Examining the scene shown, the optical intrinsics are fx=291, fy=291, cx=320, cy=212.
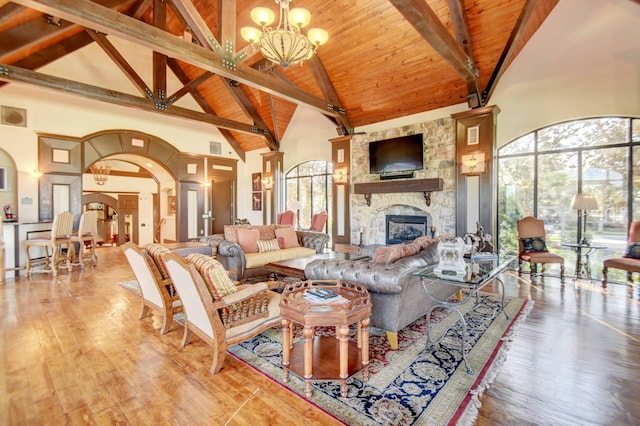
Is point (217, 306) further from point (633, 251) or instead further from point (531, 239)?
point (633, 251)

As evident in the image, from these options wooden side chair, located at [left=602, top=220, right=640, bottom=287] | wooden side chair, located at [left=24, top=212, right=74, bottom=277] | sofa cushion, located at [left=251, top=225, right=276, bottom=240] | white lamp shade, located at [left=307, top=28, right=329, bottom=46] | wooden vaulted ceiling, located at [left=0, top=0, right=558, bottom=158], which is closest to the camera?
white lamp shade, located at [left=307, top=28, right=329, bottom=46]

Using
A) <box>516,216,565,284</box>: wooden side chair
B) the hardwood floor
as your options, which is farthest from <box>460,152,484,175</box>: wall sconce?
the hardwood floor

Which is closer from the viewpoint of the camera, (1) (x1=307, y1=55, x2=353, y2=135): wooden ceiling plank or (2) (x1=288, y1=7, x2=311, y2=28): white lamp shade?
(2) (x1=288, y1=7, x2=311, y2=28): white lamp shade

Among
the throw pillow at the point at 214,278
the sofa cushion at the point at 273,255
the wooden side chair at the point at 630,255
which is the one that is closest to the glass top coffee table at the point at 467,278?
the throw pillow at the point at 214,278

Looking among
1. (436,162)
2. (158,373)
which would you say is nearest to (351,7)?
(436,162)

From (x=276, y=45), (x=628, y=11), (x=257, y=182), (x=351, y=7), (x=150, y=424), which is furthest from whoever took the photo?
(x=257, y=182)

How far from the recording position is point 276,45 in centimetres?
335

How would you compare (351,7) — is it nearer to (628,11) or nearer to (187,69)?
(628,11)

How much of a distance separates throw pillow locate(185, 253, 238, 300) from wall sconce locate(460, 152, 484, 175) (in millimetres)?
5076

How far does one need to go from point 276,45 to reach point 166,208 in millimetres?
8971

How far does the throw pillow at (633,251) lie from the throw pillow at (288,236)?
536 cm

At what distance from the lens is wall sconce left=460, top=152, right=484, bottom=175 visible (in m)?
5.55

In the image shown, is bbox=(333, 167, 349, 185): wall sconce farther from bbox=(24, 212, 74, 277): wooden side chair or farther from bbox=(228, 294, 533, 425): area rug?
bbox=(24, 212, 74, 277): wooden side chair

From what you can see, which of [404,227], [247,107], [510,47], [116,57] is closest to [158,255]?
Result: [404,227]
